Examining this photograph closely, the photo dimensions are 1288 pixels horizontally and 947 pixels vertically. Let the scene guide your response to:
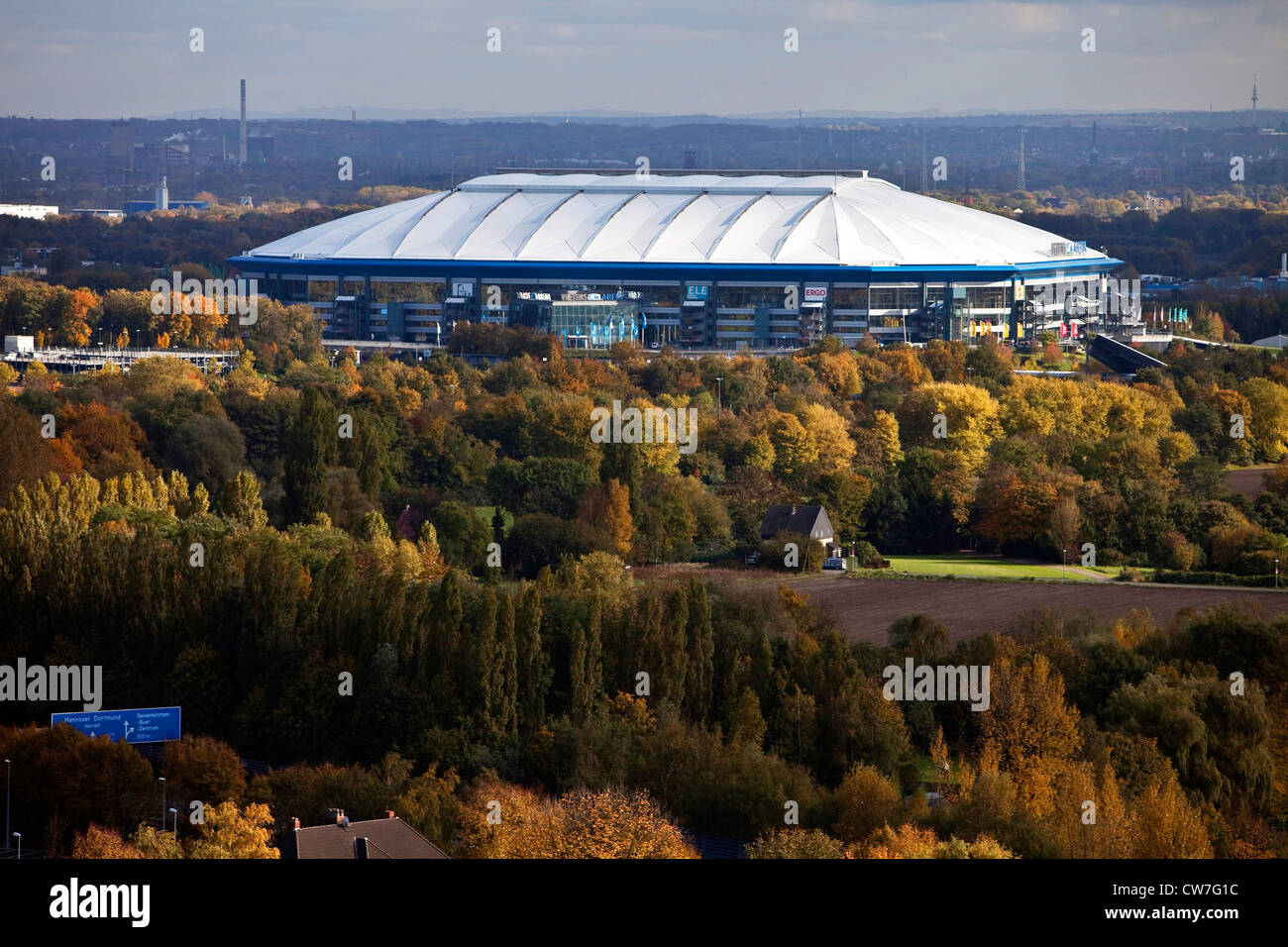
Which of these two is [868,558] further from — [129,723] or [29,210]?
[29,210]

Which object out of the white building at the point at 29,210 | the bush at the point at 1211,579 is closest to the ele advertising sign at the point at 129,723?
the bush at the point at 1211,579

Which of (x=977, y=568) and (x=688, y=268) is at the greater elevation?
(x=688, y=268)

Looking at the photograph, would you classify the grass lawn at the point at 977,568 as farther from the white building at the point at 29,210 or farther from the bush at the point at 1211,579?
the white building at the point at 29,210

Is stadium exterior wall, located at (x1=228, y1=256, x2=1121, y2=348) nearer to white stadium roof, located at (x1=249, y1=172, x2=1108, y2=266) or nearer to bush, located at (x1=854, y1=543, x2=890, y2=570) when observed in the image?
white stadium roof, located at (x1=249, y1=172, x2=1108, y2=266)

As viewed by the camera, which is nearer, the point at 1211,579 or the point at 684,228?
the point at 1211,579

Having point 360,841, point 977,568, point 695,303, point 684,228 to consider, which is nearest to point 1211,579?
point 977,568

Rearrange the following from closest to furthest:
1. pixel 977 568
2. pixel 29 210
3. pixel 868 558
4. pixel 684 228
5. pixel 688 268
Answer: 1. pixel 977 568
2. pixel 868 558
3. pixel 688 268
4. pixel 684 228
5. pixel 29 210

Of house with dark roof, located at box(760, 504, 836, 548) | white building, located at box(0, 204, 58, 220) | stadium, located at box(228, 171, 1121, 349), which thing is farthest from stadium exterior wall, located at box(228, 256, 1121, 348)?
white building, located at box(0, 204, 58, 220)
